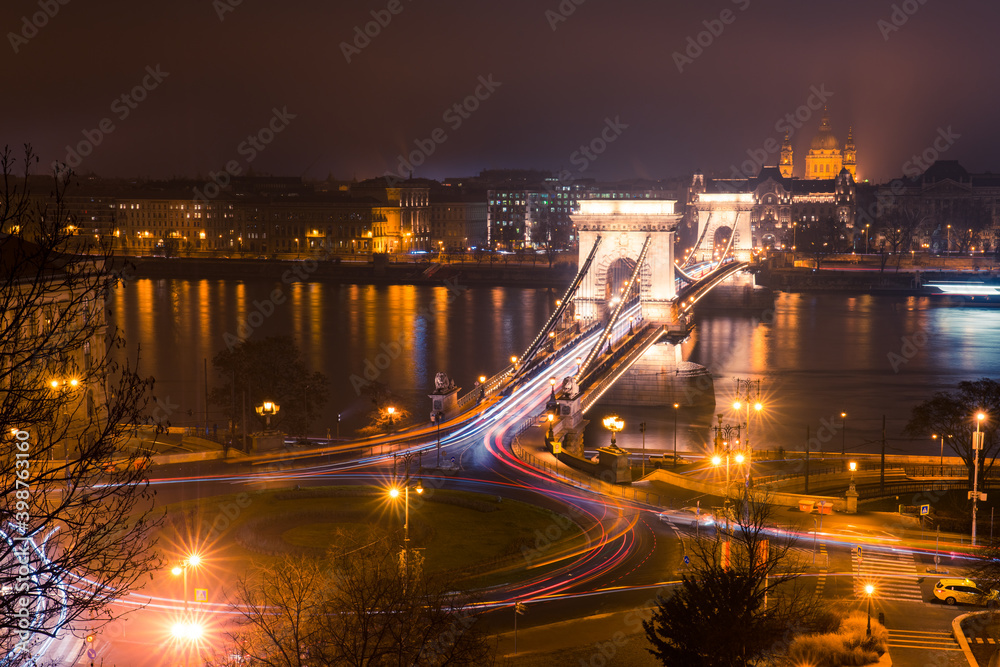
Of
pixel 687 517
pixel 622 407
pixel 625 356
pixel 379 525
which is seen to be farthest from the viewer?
pixel 622 407

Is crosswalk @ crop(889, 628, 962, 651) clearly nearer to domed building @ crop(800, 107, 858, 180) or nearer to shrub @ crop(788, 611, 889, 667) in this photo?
shrub @ crop(788, 611, 889, 667)

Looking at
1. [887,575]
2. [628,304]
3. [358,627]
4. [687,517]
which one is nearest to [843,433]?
[687,517]

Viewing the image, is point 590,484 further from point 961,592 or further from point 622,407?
point 622,407

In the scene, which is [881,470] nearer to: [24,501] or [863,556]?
[863,556]

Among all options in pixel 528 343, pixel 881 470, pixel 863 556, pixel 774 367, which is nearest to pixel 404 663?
pixel 863 556

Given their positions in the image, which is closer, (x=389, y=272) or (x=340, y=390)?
(x=340, y=390)
